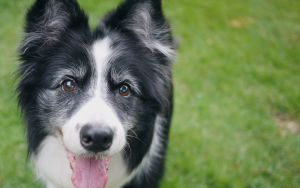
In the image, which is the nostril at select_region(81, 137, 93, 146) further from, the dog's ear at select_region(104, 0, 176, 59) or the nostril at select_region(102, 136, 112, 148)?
the dog's ear at select_region(104, 0, 176, 59)

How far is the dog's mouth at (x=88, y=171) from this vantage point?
6.68ft

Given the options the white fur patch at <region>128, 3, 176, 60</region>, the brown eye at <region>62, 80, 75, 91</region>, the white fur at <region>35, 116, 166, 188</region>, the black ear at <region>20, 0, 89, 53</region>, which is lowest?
the white fur at <region>35, 116, 166, 188</region>

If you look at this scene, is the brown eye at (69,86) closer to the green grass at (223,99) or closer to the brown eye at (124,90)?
the brown eye at (124,90)

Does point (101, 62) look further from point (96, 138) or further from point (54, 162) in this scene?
point (54, 162)

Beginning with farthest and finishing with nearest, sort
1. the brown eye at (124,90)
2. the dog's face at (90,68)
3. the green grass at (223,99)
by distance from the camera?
the green grass at (223,99), the brown eye at (124,90), the dog's face at (90,68)

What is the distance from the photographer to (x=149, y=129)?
2.47 m

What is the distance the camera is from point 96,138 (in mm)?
1792

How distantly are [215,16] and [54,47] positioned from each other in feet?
19.2

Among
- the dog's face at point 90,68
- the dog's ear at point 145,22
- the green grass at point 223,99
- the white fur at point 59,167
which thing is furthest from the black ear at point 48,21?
the white fur at point 59,167

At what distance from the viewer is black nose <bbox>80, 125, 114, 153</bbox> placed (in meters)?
1.77

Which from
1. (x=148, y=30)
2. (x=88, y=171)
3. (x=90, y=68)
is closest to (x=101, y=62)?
(x=90, y=68)

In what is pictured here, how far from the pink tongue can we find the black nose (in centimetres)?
31

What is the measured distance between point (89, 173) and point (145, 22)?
155 cm

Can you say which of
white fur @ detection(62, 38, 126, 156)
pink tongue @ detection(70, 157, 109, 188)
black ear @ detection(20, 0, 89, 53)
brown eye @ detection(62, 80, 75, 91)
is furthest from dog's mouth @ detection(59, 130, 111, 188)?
black ear @ detection(20, 0, 89, 53)
